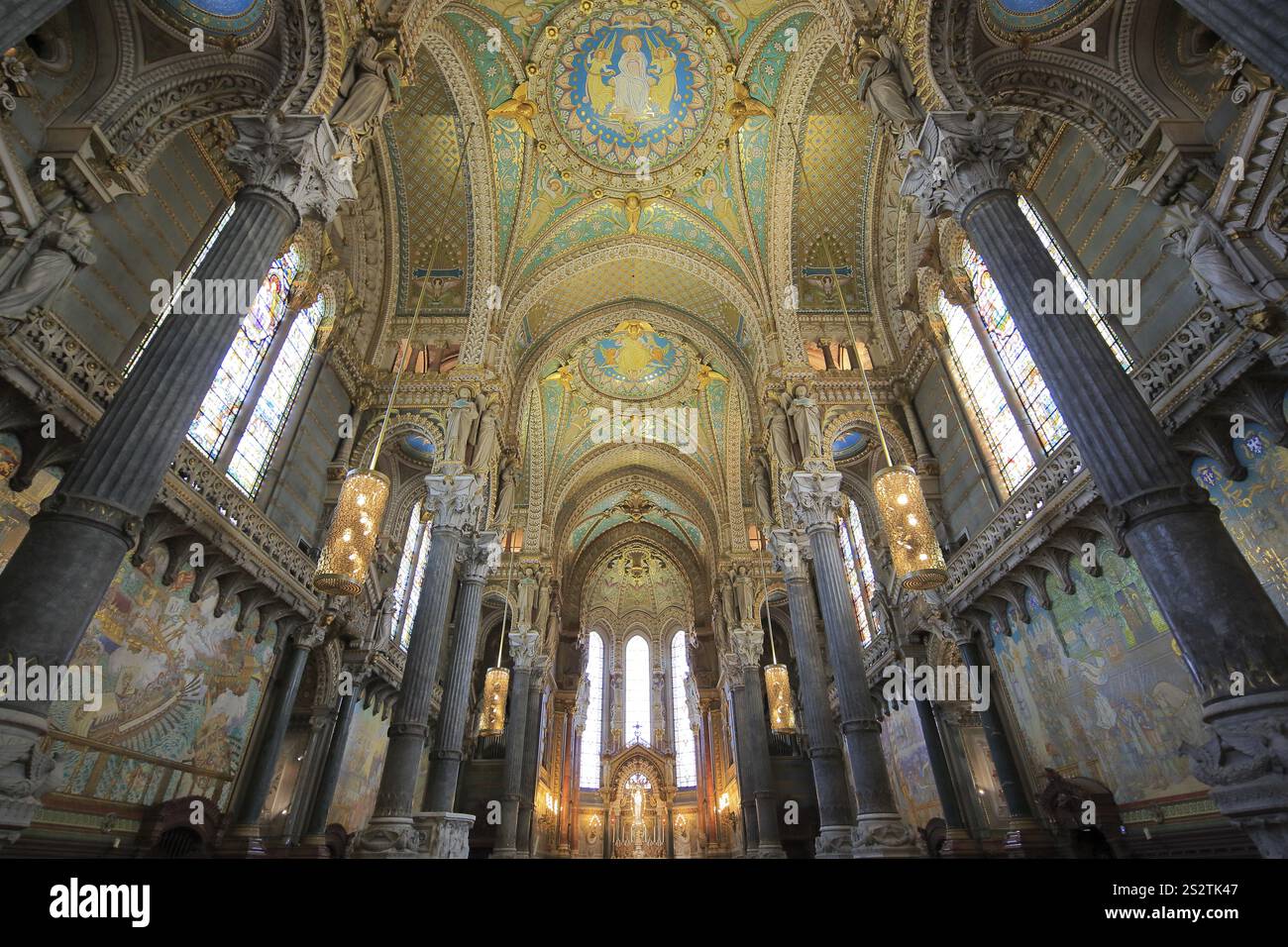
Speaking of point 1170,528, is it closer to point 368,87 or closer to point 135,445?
point 135,445

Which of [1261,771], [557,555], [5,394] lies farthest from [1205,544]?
[557,555]

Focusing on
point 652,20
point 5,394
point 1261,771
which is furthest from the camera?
point 652,20

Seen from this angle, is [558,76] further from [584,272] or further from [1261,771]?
[1261,771]

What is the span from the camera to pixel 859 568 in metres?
16.4

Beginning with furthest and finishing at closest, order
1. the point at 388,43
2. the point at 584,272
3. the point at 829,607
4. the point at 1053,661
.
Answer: the point at 584,272
the point at 829,607
the point at 1053,661
the point at 388,43

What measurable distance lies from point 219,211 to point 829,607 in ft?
40.5

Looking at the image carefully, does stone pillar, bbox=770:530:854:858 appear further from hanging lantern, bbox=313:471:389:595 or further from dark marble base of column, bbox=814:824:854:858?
hanging lantern, bbox=313:471:389:595

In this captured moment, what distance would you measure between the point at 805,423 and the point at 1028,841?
7.83 m

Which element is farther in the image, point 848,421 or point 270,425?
point 848,421

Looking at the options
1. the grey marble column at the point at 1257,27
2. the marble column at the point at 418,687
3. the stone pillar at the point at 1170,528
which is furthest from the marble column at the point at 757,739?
the grey marble column at the point at 1257,27

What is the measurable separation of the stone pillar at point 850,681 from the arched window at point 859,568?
4663mm

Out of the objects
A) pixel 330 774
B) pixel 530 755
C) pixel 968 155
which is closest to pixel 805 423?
pixel 968 155

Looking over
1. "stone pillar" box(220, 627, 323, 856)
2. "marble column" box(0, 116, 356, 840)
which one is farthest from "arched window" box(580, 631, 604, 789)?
"marble column" box(0, 116, 356, 840)
